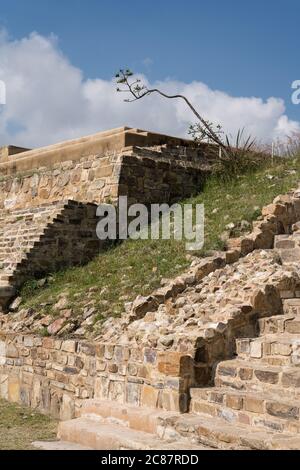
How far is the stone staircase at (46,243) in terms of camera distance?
34.1 feet

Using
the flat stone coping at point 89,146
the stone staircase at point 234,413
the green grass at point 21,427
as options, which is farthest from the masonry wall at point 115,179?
the stone staircase at point 234,413

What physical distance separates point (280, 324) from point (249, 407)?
122 centimetres

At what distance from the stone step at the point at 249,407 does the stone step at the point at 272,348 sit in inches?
17.2

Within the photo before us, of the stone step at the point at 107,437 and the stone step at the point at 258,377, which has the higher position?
the stone step at the point at 258,377

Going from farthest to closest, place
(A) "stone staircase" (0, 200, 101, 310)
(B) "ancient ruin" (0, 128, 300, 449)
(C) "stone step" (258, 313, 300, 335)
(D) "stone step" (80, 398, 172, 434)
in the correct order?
(A) "stone staircase" (0, 200, 101, 310) → (C) "stone step" (258, 313, 300, 335) → (D) "stone step" (80, 398, 172, 434) → (B) "ancient ruin" (0, 128, 300, 449)

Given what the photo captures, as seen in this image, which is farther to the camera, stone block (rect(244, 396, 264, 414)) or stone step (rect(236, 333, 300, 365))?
stone step (rect(236, 333, 300, 365))

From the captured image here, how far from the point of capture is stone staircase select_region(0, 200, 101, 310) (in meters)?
10.4

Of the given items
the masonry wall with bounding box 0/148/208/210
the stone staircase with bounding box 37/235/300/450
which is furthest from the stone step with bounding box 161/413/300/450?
the masonry wall with bounding box 0/148/208/210

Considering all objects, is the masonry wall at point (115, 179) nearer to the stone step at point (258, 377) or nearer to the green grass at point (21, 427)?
the green grass at point (21, 427)

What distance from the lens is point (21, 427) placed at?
7.40 metres

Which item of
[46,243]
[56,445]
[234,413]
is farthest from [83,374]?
[46,243]

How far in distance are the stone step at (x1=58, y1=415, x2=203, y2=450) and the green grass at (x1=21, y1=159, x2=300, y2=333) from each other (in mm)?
1727

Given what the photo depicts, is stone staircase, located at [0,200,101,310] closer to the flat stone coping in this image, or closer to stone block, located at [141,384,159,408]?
the flat stone coping

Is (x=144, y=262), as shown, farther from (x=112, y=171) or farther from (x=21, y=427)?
(x=21, y=427)
